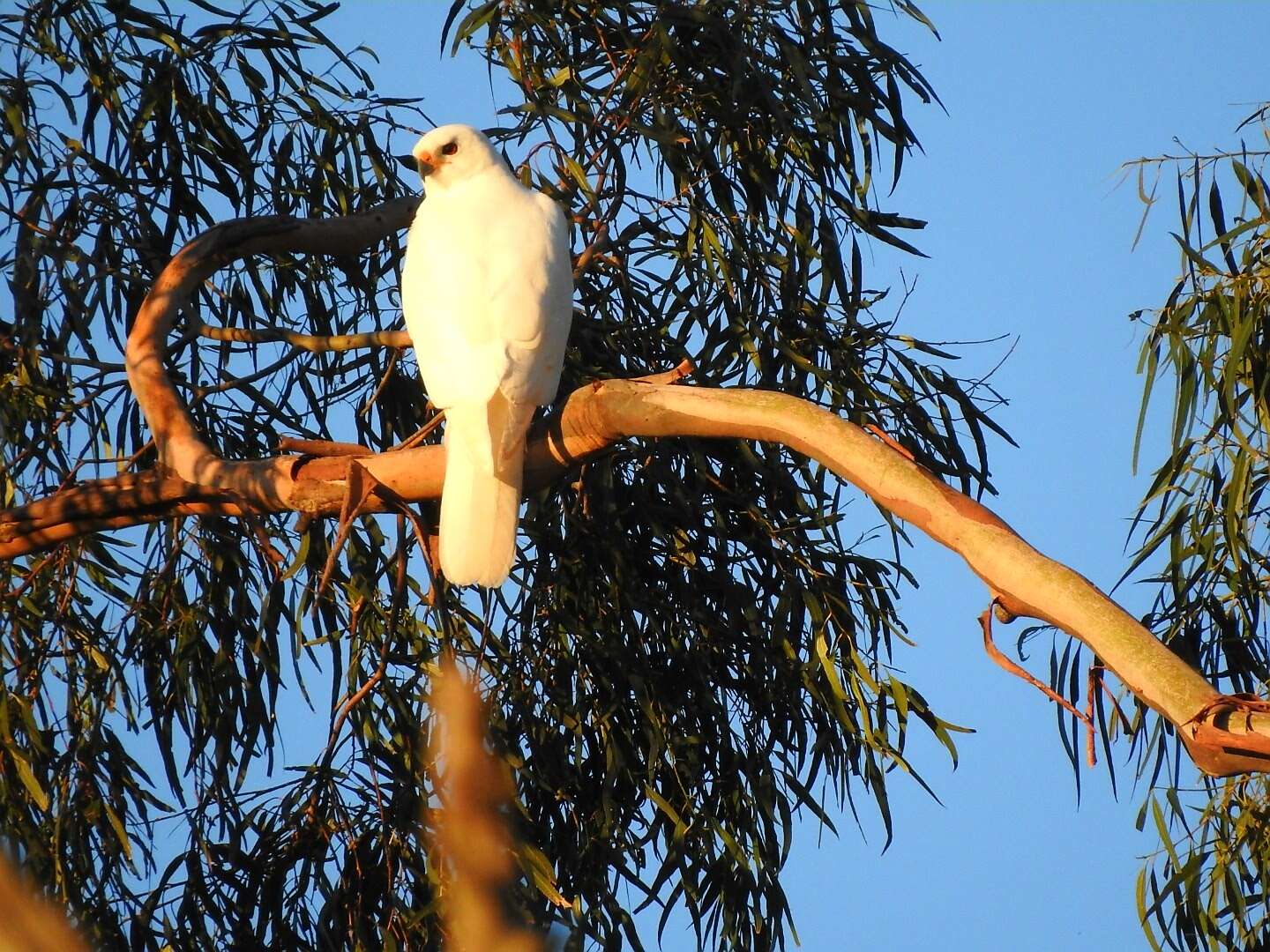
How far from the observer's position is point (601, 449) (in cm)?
191

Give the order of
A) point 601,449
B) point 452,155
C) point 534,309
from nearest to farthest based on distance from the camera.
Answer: point 601,449 → point 534,309 → point 452,155

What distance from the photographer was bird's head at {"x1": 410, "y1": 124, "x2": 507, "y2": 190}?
243 cm


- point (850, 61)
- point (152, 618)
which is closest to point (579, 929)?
point (152, 618)

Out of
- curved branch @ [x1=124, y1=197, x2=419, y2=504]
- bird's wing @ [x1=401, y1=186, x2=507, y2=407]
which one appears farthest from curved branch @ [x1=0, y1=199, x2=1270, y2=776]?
bird's wing @ [x1=401, y1=186, x2=507, y2=407]

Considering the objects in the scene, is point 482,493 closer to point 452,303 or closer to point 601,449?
point 601,449

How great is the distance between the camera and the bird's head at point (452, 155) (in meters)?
2.43

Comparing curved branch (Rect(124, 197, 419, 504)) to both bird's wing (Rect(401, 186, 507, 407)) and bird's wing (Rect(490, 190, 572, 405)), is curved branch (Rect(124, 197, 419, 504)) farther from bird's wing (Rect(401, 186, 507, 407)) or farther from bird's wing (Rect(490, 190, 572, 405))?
bird's wing (Rect(490, 190, 572, 405))

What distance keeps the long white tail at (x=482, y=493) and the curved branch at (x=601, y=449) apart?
0.04 meters

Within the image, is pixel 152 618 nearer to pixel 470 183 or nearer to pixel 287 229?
pixel 287 229

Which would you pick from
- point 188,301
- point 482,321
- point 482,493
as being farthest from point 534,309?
point 188,301

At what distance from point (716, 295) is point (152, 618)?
1073 millimetres

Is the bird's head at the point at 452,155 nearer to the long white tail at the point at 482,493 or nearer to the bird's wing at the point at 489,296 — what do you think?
the bird's wing at the point at 489,296

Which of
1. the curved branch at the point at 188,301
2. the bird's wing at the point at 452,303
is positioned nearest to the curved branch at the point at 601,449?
the curved branch at the point at 188,301

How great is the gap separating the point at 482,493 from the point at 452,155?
732mm
